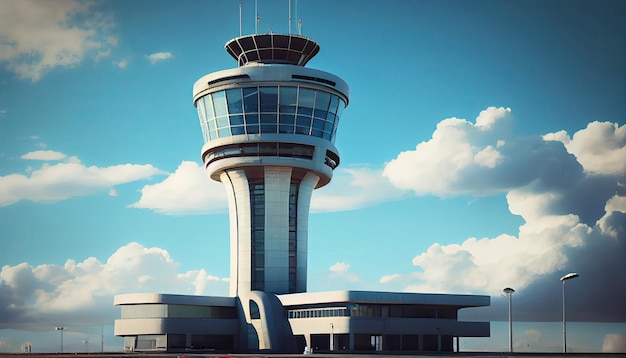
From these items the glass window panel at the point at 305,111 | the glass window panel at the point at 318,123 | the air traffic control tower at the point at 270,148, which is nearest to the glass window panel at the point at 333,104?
the air traffic control tower at the point at 270,148

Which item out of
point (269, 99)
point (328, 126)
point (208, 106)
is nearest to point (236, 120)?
point (269, 99)

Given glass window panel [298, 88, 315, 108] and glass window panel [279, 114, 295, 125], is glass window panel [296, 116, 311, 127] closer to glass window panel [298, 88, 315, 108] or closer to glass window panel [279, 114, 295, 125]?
glass window panel [279, 114, 295, 125]

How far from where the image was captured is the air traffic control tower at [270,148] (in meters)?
111

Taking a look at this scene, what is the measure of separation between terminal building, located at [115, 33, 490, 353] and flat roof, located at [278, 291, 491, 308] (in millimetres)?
250

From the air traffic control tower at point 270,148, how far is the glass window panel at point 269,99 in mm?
125

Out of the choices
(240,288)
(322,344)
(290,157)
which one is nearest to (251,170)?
(290,157)

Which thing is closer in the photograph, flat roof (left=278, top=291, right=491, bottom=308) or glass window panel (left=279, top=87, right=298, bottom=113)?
flat roof (left=278, top=291, right=491, bottom=308)

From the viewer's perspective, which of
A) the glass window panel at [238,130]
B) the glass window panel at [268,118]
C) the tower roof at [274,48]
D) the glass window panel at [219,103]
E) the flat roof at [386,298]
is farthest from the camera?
the tower roof at [274,48]

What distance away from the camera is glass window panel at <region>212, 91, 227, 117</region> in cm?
11325

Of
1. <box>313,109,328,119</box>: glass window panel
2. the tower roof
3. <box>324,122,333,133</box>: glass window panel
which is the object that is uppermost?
the tower roof

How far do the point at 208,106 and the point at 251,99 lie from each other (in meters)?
6.93

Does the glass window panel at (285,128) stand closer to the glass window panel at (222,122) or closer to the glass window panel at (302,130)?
the glass window panel at (302,130)

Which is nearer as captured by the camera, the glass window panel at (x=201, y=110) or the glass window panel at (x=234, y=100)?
the glass window panel at (x=234, y=100)

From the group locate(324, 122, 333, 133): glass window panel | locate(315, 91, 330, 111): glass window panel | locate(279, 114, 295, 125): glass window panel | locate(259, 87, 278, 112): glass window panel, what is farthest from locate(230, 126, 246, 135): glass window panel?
locate(324, 122, 333, 133): glass window panel
